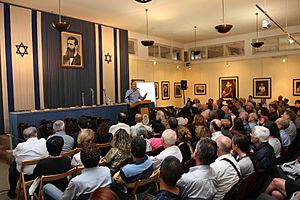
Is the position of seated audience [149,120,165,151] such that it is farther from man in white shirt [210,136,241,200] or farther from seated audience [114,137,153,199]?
man in white shirt [210,136,241,200]

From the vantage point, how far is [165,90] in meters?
14.4

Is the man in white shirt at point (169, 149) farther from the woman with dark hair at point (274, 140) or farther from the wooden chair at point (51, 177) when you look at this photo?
the woman with dark hair at point (274, 140)

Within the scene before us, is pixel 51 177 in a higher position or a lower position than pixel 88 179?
lower

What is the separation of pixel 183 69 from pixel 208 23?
5.02 meters

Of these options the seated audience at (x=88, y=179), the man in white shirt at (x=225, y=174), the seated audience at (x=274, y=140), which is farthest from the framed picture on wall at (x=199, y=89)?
the seated audience at (x=88, y=179)

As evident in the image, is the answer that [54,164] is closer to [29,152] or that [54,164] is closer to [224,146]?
[29,152]

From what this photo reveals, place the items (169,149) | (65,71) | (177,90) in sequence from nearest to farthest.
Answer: (169,149), (65,71), (177,90)

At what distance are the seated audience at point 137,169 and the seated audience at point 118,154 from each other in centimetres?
42

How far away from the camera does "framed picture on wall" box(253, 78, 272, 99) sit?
497 inches

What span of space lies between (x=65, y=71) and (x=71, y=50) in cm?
87

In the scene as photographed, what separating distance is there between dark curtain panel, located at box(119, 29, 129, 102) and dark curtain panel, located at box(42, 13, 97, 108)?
1.52 meters

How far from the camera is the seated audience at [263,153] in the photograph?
3486 millimetres

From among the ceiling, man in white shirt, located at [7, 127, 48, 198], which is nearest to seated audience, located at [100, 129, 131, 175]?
man in white shirt, located at [7, 127, 48, 198]

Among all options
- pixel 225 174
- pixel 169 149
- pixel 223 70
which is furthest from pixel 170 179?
pixel 223 70
